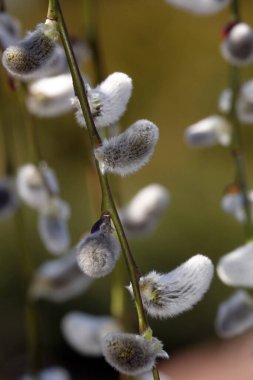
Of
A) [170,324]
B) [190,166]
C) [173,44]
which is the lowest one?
[170,324]

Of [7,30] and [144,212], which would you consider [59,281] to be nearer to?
[144,212]

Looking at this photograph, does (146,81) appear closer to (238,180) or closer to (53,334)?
(53,334)

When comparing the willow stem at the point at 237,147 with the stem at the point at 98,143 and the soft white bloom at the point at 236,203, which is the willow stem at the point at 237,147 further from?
the stem at the point at 98,143

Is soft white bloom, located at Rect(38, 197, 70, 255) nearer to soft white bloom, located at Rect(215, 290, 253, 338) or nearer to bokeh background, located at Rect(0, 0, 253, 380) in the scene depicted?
soft white bloom, located at Rect(215, 290, 253, 338)

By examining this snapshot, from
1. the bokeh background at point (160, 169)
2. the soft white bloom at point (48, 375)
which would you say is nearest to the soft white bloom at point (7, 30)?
the soft white bloom at point (48, 375)

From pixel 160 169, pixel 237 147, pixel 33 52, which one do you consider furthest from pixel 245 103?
pixel 160 169

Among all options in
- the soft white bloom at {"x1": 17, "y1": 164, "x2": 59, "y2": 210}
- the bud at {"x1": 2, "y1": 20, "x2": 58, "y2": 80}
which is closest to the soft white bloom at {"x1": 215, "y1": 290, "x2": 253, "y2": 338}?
the soft white bloom at {"x1": 17, "y1": 164, "x2": 59, "y2": 210}

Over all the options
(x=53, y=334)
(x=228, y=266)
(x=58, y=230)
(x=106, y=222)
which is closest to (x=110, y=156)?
(x=106, y=222)

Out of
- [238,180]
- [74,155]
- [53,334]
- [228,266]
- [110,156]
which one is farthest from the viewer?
[74,155]
